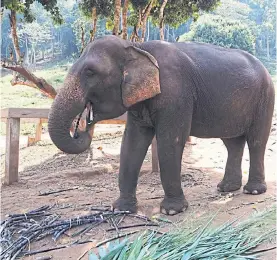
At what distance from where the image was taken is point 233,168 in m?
4.15

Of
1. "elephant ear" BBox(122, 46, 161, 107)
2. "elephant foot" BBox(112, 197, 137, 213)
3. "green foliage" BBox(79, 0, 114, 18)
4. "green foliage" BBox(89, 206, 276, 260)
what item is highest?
"green foliage" BBox(79, 0, 114, 18)

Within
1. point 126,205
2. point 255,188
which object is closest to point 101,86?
point 126,205

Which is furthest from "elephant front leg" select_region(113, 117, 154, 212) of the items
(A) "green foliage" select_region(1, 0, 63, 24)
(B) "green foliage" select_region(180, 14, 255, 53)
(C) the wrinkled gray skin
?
(B) "green foliage" select_region(180, 14, 255, 53)

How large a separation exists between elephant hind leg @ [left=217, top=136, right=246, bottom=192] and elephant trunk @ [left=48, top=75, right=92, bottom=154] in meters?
1.88

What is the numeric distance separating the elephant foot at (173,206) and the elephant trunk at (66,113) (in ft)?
Result: 3.02

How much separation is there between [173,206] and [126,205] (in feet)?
1.34

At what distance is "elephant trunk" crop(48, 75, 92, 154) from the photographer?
2.87m

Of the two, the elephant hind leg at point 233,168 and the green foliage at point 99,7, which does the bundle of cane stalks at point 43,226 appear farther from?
the green foliage at point 99,7

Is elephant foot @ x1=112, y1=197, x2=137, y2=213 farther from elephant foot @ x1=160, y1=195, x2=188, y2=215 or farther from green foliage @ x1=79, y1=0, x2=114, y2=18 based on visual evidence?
green foliage @ x1=79, y1=0, x2=114, y2=18

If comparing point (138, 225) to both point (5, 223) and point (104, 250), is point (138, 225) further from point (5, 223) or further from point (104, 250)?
point (5, 223)

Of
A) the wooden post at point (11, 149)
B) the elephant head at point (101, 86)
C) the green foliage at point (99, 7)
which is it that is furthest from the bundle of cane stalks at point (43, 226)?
the green foliage at point (99, 7)

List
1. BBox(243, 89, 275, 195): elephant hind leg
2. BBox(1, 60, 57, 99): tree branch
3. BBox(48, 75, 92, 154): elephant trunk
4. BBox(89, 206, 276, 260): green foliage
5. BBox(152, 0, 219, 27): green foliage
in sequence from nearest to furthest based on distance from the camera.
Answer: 1. BBox(89, 206, 276, 260): green foliage
2. BBox(48, 75, 92, 154): elephant trunk
3. BBox(243, 89, 275, 195): elephant hind leg
4. BBox(1, 60, 57, 99): tree branch
5. BBox(152, 0, 219, 27): green foliage

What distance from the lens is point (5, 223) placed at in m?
2.94

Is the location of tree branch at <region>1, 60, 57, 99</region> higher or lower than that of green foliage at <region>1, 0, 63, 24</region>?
lower
